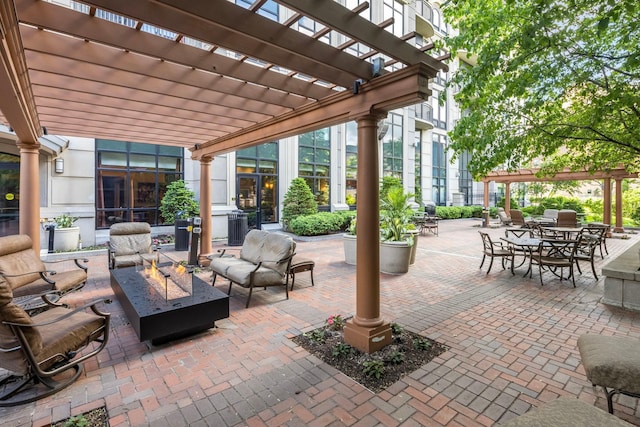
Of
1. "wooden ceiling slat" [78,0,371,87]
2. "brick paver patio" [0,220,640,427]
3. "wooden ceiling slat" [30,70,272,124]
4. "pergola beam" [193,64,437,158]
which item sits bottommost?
"brick paver patio" [0,220,640,427]

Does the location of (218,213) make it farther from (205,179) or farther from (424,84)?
(424,84)

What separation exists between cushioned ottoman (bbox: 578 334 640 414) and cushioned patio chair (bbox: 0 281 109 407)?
4.21 meters

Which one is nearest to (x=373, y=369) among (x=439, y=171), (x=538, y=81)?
(x=538, y=81)

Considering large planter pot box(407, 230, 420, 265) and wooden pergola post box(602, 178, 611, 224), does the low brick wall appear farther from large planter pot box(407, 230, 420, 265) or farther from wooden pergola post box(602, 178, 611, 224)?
wooden pergola post box(602, 178, 611, 224)

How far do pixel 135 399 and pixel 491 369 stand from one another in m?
3.33

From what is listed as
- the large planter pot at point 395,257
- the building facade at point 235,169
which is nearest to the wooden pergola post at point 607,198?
the building facade at point 235,169

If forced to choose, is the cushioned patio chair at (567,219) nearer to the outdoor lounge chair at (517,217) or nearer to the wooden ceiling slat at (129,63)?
the outdoor lounge chair at (517,217)

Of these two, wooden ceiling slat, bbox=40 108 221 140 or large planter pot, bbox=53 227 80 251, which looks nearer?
wooden ceiling slat, bbox=40 108 221 140

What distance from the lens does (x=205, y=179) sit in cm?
778

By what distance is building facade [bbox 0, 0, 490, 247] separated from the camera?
919 centimetres

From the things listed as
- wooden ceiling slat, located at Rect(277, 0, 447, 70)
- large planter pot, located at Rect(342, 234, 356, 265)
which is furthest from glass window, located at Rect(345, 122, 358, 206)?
wooden ceiling slat, located at Rect(277, 0, 447, 70)

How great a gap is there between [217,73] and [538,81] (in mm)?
4871

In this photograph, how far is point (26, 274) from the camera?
4.33m

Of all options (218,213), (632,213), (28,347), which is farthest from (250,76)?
(632,213)
